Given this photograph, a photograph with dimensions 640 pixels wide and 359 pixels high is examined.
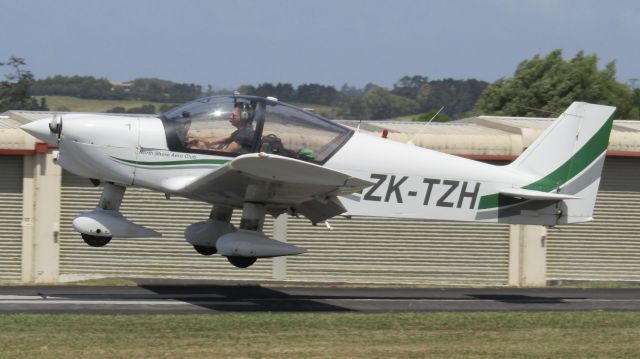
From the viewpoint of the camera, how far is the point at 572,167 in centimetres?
1478

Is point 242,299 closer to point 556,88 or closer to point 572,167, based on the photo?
point 572,167

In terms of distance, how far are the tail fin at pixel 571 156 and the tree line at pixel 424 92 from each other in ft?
42.6

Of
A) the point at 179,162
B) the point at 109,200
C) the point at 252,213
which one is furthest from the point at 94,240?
the point at 252,213

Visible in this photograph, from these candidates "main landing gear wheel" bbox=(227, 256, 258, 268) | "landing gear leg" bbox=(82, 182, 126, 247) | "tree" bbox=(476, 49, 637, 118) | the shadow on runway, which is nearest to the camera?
"main landing gear wheel" bbox=(227, 256, 258, 268)

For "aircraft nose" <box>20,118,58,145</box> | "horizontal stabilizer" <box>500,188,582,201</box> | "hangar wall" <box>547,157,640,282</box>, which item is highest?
"aircraft nose" <box>20,118,58,145</box>

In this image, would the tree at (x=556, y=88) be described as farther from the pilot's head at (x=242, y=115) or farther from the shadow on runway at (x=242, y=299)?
the pilot's head at (x=242, y=115)

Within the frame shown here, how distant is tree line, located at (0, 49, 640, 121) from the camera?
173 feet

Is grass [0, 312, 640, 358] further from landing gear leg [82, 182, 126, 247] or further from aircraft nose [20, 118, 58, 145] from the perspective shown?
aircraft nose [20, 118, 58, 145]

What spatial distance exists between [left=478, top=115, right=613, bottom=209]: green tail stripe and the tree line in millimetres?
13155

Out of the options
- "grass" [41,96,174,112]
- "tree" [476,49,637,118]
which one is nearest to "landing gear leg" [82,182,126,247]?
"tree" [476,49,637,118]

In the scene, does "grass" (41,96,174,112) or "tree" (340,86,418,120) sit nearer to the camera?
"grass" (41,96,174,112)

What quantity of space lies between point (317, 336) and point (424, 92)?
287 feet

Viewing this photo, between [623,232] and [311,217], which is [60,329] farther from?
[623,232]

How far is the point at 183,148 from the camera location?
13.1m
